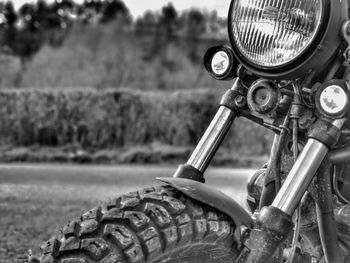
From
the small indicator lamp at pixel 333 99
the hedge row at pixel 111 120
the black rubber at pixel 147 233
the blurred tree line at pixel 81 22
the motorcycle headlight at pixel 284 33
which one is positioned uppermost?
the motorcycle headlight at pixel 284 33

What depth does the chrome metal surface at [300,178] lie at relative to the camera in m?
1.73

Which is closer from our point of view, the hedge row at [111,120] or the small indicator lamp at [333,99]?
the small indicator lamp at [333,99]

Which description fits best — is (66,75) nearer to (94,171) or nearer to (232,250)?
(94,171)

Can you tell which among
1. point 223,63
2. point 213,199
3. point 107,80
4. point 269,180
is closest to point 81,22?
point 107,80

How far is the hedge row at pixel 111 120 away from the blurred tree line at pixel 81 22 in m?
2.38

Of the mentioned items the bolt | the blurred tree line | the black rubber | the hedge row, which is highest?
the bolt

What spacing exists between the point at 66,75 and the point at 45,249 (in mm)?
15235

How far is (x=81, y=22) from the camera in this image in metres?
16.9

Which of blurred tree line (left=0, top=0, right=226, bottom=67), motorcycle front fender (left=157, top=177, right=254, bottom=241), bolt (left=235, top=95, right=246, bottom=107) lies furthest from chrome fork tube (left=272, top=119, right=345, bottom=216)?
blurred tree line (left=0, top=0, right=226, bottom=67)

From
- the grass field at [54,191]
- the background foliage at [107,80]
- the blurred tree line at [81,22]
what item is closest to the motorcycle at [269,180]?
the grass field at [54,191]

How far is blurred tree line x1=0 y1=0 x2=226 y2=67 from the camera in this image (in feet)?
52.5

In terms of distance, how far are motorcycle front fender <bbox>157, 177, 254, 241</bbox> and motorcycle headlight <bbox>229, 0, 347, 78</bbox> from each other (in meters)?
0.42

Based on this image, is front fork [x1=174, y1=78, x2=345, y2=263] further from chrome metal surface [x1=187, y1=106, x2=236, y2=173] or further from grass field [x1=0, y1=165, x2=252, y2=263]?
grass field [x1=0, y1=165, x2=252, y2=263]

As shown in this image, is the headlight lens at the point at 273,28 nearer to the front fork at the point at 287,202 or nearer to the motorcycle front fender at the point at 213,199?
the front fork at the point at 287,202
